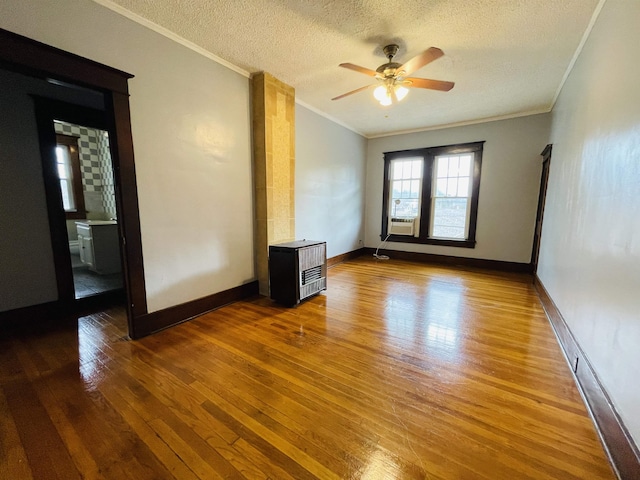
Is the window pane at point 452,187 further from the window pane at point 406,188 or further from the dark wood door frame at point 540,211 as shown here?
the dark wood door frame at point 540,211

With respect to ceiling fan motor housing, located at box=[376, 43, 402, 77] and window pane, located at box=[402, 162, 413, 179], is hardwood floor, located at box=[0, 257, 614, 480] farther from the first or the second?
window pane, located at box=[402, 162, 413, 179]

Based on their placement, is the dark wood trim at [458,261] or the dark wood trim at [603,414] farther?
the dark wood trim at [458,261]

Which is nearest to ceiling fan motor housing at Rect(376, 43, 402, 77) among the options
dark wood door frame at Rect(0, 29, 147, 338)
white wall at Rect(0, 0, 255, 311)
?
white wall at Rect(0, 0, 255, 311)

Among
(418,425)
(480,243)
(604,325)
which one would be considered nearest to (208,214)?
(418,425)

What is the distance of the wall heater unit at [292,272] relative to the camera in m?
3.09

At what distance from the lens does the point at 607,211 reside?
1634mm

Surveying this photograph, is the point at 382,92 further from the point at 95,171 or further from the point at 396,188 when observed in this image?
the point at 95,171

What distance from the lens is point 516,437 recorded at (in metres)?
1.35

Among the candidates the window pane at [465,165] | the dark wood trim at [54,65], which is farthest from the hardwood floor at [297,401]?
the window pane at [465,165]

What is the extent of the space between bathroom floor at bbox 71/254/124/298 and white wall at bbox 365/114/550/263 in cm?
589

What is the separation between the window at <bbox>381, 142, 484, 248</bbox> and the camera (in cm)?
511

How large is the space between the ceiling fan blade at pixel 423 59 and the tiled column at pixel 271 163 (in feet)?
5.28

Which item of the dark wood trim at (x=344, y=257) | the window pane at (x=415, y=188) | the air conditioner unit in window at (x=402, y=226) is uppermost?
the window pane at (x=415, y=188)

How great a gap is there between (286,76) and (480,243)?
4.59 meters
